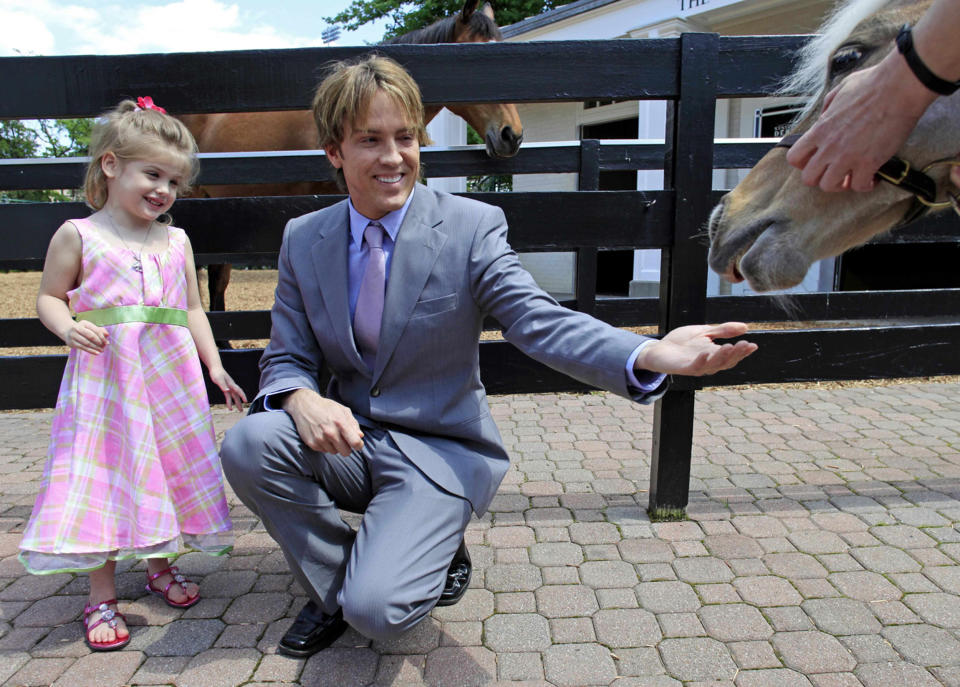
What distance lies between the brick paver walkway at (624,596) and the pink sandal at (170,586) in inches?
1.1

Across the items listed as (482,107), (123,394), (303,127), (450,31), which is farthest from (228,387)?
(450,31)

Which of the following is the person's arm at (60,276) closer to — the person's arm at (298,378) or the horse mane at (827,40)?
the person's arm at (298,378)

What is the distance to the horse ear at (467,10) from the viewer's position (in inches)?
203

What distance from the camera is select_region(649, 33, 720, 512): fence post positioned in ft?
8.76

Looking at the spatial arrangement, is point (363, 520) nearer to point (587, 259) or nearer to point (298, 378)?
point (298, 378)

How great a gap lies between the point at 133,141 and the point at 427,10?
62.2 feet

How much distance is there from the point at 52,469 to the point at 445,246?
141cm

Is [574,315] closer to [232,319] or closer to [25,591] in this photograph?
[25,591]

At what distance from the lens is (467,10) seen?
17.0 feet

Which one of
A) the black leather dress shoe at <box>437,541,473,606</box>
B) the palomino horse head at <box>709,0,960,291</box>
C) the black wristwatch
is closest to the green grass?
the black leather dress shoe at <box>437,541,473,606</box>

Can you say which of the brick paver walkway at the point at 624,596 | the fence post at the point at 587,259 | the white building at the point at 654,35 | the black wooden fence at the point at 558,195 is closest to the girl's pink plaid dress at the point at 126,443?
the brick paver walkway at the point at 624,596

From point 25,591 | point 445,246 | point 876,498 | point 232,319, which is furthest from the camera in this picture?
point 232,319

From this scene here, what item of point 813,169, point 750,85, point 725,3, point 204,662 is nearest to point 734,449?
point 750,85

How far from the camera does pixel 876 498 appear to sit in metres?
3.16
